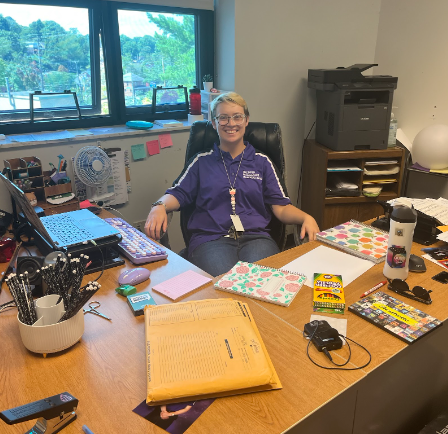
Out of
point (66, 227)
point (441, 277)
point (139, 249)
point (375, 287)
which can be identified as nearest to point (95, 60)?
point (66, 227)

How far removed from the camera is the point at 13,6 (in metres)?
2.29

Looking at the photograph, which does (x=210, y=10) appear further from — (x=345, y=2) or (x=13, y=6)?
(x=13, y=6)

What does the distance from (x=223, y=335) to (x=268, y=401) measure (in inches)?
8.4

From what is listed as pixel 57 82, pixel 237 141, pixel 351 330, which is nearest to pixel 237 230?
pixel 237 141

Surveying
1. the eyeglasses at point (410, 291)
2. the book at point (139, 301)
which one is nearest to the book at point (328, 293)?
the eyeglasses at point (410, 291)

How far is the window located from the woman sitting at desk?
0.99m

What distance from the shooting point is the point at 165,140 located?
275cm

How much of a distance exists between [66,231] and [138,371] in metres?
0.78

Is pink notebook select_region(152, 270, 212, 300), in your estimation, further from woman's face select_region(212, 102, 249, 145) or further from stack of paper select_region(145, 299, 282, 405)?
woman's face select_region(212, 102, 249, 145)

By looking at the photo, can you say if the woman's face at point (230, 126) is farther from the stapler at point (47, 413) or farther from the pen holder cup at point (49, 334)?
the stapler at point (47, 413)

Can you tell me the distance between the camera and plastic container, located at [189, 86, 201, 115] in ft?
9.45

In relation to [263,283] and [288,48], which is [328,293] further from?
[288,48]

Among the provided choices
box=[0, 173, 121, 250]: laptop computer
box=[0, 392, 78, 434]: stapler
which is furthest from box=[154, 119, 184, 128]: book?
box=[0, 392, 78, 434]: stapler

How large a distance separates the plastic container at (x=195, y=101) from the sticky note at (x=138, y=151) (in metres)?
0.50
